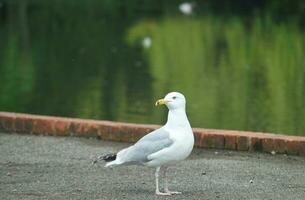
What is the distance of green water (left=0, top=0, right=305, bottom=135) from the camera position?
41.8ft

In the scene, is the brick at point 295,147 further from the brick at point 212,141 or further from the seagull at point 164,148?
the seagull at point 164,148

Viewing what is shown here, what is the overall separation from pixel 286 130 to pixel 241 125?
64cm

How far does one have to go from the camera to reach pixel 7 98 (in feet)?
44.9

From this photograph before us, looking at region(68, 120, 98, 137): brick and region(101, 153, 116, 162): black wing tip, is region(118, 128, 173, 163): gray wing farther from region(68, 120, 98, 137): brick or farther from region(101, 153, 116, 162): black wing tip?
region(68, 120, 98, 137): brick

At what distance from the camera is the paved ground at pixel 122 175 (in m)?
6.86

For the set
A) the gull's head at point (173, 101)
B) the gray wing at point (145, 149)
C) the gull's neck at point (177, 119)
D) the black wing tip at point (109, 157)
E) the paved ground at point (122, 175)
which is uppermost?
the gull's head at point (173, 101)

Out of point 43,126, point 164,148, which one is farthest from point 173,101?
point 43,126

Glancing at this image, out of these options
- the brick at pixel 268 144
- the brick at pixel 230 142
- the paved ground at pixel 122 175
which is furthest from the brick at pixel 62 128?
the brick at pixel 268 144

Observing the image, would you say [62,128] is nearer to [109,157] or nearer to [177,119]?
[109,157]

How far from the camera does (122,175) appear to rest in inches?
296

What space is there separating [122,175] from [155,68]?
11383mm

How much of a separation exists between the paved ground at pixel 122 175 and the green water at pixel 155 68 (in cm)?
293

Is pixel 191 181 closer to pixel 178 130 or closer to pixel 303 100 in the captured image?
pixel 178 130

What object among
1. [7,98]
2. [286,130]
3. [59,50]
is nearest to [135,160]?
[286,130]
